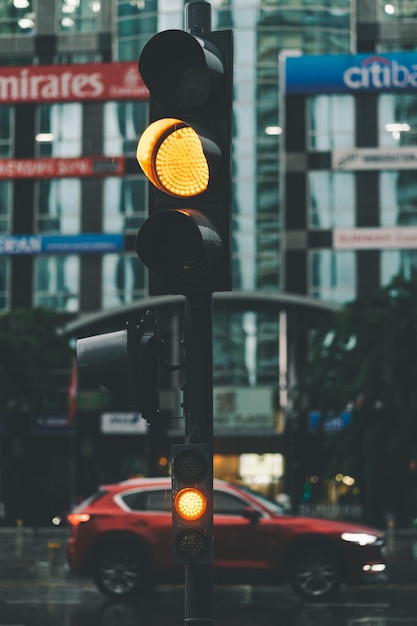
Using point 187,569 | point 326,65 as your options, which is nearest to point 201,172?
point 187,569

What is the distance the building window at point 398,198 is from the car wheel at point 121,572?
30.4 m

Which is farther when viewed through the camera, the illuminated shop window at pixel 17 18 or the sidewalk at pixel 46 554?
the illuminated shop window at pixel 17 18

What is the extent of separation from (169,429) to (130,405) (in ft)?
132

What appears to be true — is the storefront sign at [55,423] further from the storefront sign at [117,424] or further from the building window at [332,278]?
the building window at [332,278]

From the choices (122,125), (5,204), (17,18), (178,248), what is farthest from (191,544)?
(17,18)

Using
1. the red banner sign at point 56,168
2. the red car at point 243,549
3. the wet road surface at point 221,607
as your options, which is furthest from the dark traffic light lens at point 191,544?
the red banner sign at point 56,168

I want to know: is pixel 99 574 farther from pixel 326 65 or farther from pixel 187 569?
pixel 326 65

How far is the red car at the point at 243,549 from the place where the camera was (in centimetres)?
1602

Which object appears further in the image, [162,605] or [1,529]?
[1,529]

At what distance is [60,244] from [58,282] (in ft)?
5.17

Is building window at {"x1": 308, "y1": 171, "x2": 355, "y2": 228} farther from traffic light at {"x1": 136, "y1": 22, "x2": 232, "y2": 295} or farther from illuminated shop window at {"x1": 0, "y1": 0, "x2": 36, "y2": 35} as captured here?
traffic light at {"x1": 136, "y1": 22, "x2": 232, "y2": 295}

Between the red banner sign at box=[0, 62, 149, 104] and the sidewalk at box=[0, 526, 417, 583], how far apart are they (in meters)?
17.1

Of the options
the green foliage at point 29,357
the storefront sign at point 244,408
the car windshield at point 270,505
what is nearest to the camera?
the car windshield at point 270,505

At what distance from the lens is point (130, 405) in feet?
15.9
